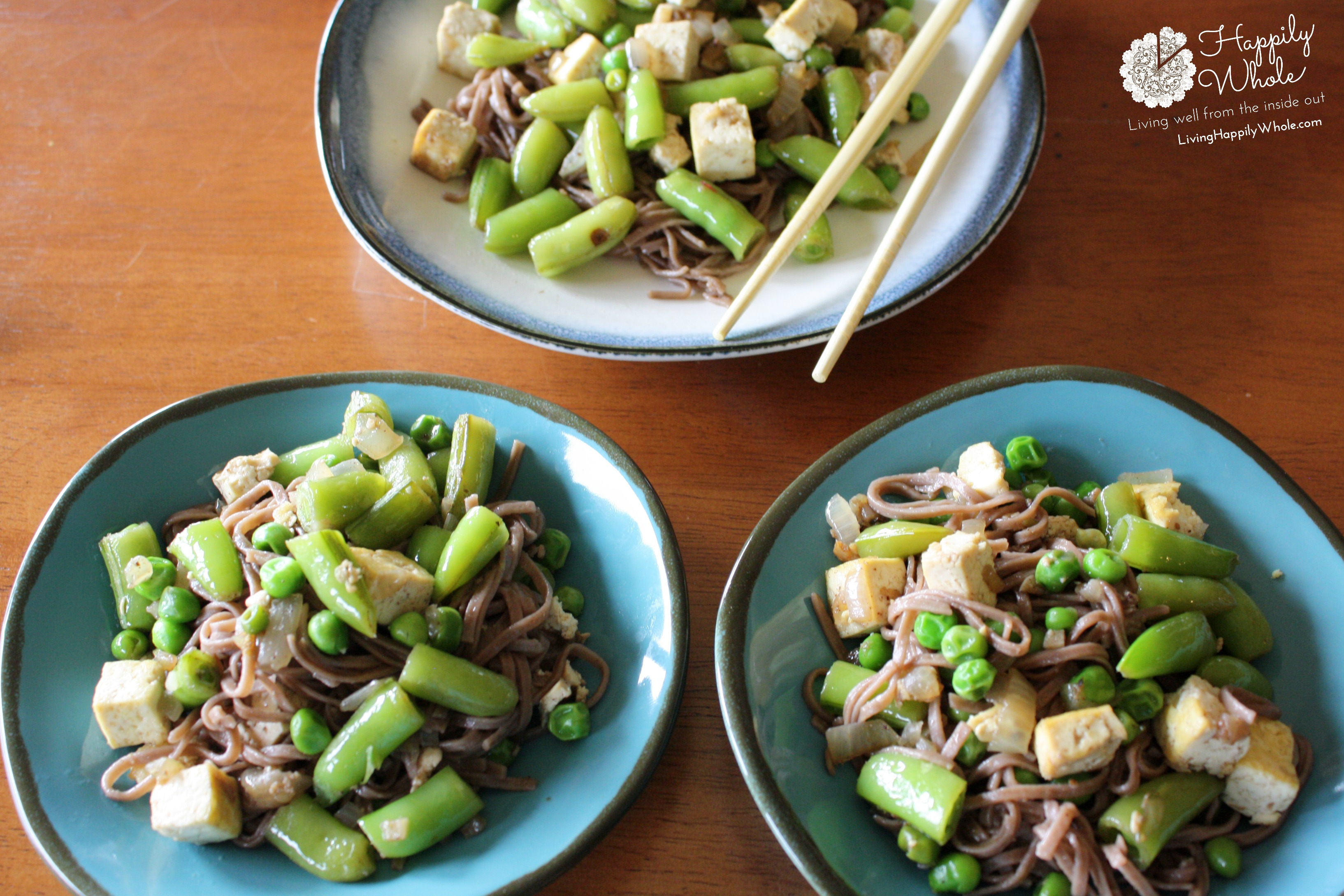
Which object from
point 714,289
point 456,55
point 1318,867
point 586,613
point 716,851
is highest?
point 456,55

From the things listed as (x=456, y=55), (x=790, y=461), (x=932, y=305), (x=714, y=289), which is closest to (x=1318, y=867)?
(x=790, y=461)

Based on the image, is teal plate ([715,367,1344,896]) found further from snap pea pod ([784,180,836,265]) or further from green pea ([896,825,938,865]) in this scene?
snap pea pod ([784,180,836,265])

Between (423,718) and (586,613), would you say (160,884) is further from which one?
(586,613)

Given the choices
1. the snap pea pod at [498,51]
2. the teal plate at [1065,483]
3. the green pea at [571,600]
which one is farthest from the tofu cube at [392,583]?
the snap pea pod at [498,51]

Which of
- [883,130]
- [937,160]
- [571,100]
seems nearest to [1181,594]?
[937,160]

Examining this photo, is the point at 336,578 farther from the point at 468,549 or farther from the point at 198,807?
the point at 198,807

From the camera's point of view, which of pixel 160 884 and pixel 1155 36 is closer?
pixel 160 884

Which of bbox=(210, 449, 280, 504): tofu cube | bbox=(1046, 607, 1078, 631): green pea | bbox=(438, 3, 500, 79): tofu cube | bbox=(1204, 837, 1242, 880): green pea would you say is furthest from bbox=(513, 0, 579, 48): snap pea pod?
bbox=(1204, 837, 1242, 880): green pea
